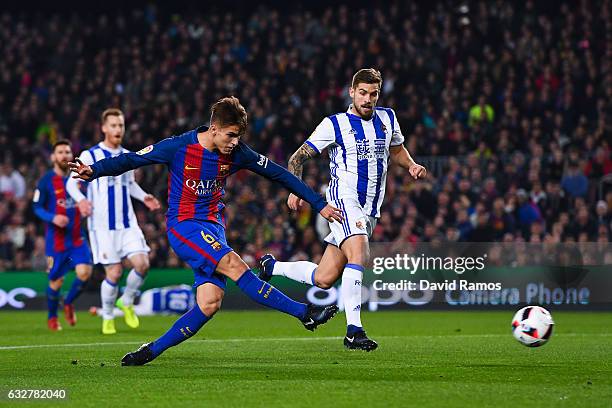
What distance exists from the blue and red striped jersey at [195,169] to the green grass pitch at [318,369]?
4.12ft

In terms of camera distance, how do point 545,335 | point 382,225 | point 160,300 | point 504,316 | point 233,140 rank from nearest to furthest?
point 233,140, point 545,335, point 504,316, point 160,300, point 382,225

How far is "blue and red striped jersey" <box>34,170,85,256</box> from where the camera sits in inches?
584

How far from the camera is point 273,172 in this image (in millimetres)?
8531

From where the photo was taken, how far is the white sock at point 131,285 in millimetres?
13586

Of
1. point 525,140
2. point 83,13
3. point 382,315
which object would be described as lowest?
point 382,315

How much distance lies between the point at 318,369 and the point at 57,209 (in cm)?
754

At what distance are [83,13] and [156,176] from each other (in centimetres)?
997

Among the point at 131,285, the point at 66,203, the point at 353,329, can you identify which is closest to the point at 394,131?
the point at 353,329

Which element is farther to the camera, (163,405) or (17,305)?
(17,305)

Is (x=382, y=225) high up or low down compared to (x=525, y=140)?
down

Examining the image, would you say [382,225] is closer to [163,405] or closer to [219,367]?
[219,367]

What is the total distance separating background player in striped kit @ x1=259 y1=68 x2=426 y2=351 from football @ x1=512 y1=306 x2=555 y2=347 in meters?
1.52

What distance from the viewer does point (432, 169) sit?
20.8 m

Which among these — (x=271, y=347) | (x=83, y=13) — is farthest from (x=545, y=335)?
(x=83, y=13)
